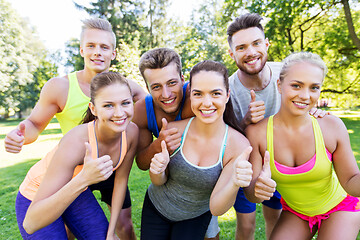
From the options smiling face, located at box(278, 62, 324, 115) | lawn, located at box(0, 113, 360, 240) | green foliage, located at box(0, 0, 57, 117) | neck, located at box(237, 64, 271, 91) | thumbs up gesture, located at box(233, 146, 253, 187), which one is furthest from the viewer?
green foliage, located at box(0, 0, 57, 117)

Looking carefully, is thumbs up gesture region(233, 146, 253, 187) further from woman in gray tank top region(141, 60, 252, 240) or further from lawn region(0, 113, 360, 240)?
lawn region(0, 113, 360, 240)

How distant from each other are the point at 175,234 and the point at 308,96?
1852mm

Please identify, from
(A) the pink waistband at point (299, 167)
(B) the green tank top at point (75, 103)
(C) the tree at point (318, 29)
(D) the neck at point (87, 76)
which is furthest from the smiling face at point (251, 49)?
(C) the tree at point (318, 29)

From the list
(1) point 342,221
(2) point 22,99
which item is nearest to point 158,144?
(1) point 342,221

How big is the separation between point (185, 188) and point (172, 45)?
2998 centimetres

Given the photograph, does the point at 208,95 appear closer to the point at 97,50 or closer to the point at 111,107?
the point at 111,107

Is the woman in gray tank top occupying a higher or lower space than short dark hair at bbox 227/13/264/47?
lower

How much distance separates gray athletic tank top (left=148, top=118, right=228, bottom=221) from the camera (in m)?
2.37

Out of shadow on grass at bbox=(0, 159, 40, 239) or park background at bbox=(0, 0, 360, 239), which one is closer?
shadow on grass at bbox=(0, 159, 40, 239)

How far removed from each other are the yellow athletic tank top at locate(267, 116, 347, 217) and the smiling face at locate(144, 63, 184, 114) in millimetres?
1004

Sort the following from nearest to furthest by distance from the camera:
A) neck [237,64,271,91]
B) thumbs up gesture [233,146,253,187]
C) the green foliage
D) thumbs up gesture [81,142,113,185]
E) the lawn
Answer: thumbs up gesture [233,146,253,187] < thumbs up gesture [81,142,113,185] < neck [237,64,271,91] < the lawn < the green foliage

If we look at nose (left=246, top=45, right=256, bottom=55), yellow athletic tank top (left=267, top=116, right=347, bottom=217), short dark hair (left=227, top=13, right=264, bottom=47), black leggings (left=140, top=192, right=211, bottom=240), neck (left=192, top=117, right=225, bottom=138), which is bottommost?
black leggings (left=140, top=192, right=211, bottom=240)

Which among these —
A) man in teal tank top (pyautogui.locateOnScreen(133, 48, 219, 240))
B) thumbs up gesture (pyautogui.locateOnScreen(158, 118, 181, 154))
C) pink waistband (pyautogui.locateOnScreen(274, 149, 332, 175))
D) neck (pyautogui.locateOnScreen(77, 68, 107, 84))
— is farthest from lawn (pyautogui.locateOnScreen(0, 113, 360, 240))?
neck (pyautogui.locateOnScreen(77, 68, 107, 84))

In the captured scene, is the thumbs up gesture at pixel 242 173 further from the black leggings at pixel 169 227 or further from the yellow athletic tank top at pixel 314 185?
the black leggings at pixel 169 227
